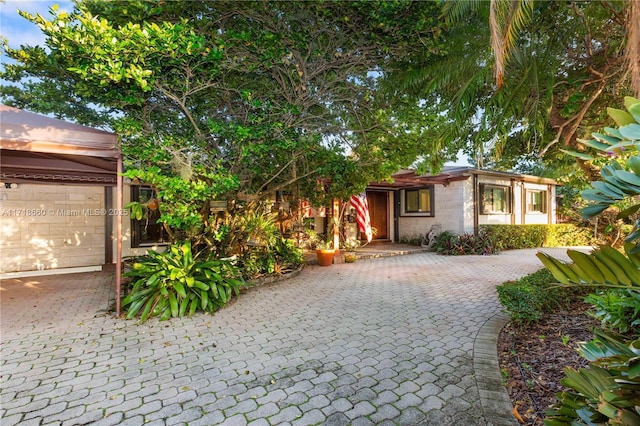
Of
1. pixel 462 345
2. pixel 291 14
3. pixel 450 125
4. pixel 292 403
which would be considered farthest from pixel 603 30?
pixel 292 403

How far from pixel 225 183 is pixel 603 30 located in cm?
674

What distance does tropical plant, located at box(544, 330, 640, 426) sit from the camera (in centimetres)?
119

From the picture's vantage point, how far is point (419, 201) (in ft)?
45.8

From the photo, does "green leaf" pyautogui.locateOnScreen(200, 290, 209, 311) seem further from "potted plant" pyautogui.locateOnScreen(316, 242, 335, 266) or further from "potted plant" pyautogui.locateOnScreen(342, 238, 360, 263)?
"potted plant" pyautogui.locateOnScreen(342, 238, 360, 263)

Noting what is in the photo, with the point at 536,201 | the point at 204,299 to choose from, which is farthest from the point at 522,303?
the point at 536,201

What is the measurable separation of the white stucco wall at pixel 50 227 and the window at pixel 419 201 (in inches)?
469

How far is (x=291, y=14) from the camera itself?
16.0 ft

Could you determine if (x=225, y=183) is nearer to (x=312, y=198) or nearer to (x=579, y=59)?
(x=312, y=198)

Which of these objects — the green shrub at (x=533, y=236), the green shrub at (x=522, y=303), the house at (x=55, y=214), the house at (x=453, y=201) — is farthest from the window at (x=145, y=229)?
the green shrub at (x=533, y=236)

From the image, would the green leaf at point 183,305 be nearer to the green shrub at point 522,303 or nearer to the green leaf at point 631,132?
the green shrub at point 522,303

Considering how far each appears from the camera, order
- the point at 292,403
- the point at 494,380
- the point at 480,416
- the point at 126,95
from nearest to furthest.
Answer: the point at 480,416, the point at 292,403, the point at 494,380, the point at 126,95

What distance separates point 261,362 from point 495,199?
13.9m

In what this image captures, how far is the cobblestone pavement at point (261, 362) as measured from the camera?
2.44 meters

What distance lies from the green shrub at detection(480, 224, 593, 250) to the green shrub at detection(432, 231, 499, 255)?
0.39m
